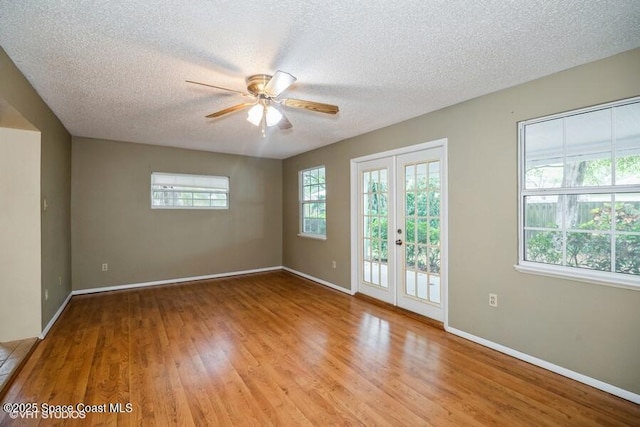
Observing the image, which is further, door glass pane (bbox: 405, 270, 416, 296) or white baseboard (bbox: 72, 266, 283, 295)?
white baseboard (bbox: 72, 266, 283, 295)

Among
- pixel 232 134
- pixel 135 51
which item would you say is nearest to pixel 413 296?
pixel 232 134

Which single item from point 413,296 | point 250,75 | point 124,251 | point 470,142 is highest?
point 250,75

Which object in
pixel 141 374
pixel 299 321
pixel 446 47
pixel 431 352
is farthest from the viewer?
pixel 299 321

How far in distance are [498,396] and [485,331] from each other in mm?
866

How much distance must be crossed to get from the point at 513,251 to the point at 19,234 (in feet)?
15.7

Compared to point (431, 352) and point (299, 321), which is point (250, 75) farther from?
point (431, 352)

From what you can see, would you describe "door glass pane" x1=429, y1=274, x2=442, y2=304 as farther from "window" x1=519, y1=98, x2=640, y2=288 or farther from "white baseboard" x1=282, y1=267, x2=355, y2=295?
"white baseboard" x1=282, y1=267, x2=355, y2=295

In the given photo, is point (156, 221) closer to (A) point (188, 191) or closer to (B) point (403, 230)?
(A) point (188, 191)

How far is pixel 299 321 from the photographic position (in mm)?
3465

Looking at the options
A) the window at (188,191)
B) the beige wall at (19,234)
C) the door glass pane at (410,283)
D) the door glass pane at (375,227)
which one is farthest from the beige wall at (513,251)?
the beige wall at (19,234)

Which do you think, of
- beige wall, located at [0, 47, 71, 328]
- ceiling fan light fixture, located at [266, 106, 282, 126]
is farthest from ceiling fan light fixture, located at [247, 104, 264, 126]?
beige wall, located at [0, 47, 71, 328]

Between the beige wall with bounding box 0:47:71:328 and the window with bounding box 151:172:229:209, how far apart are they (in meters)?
1.20

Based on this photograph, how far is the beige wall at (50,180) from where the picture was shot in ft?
7.55

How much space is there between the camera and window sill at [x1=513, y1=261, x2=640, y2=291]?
204 centimetres
